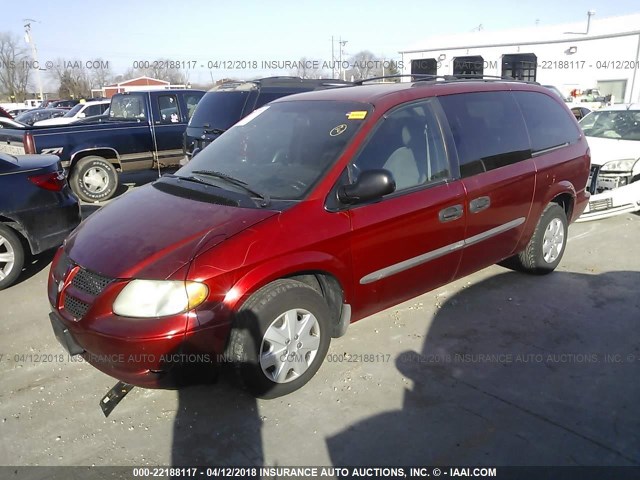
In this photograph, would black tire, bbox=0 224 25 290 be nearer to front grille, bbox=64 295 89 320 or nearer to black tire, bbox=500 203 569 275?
front grille, bbox=64 295 89 320

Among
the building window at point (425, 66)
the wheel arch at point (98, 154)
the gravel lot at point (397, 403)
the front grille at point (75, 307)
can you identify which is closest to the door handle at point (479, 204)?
the gravel lot at point (397, 403)

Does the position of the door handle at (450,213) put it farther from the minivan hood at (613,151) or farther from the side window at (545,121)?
the minivan hood at (613,151)

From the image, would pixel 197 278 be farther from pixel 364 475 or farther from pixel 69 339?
pixel 364 475

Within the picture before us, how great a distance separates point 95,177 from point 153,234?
6.85 metres

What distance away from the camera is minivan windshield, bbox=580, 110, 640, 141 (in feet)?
26.6

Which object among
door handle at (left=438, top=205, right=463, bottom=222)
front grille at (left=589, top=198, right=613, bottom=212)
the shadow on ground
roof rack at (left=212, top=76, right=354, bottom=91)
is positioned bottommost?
the shadow on ground

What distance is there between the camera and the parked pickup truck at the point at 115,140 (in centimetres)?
859

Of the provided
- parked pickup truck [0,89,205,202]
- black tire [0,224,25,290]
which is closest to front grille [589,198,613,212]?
black tire [0,224,25,290]

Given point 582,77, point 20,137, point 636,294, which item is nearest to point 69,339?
point 636,294

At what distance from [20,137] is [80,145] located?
2.96 feet

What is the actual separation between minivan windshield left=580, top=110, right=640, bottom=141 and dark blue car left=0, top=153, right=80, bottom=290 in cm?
799

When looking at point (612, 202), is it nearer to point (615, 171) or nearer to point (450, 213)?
point (615, 171)

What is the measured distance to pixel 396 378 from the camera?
3.38 metres

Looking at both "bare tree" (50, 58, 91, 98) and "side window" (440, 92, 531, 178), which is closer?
"side window" (440, 92, 531, 178)
